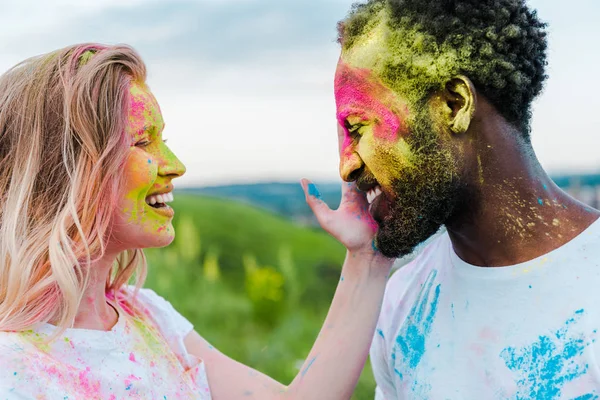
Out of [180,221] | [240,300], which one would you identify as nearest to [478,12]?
[240,300]

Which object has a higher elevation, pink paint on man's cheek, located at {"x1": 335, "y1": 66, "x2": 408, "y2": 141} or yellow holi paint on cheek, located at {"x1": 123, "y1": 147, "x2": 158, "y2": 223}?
pink paint on man's cheek, located at {"x1": 335, "y1": 66, "x2": 408, "y2": 141}

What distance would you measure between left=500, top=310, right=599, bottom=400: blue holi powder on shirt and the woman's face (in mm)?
1321

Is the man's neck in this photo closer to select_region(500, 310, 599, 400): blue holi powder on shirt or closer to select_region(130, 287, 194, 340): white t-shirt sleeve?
select_region(500, 310, 599, 400): blue holi powder on shirt

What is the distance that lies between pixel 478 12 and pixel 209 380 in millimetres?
1771

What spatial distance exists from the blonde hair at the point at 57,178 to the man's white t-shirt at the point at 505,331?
47.0 inches

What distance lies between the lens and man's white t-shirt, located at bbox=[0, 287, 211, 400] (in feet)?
7.11

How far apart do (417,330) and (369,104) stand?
85 cm

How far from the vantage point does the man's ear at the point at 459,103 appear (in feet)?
7.27

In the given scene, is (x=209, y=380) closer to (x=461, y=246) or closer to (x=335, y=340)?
(x=335, y=340)

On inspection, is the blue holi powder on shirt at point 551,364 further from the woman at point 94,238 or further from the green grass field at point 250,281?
the green grass field at point 250,281

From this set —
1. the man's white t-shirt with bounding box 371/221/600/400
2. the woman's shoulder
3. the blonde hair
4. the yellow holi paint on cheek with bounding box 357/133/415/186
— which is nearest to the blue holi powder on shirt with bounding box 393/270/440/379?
the man's white t-shirt with bounding box 371/221/600/400

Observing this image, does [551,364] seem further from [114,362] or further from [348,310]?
[114,362]

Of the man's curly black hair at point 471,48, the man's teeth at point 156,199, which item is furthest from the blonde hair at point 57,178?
the man's curly black hair at point 471,48

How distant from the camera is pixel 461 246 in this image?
2.45m
